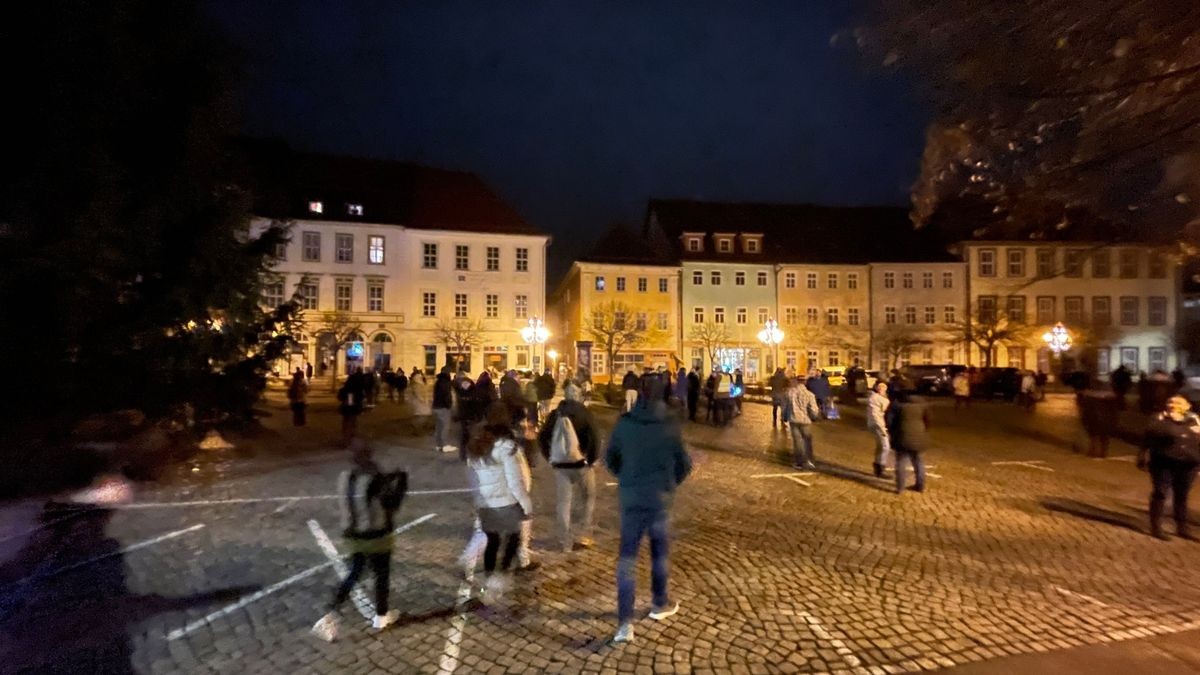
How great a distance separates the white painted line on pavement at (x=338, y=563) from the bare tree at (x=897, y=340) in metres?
48.5

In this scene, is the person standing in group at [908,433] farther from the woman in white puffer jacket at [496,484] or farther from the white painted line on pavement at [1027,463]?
the woman in white puffer jacket at [496,484]

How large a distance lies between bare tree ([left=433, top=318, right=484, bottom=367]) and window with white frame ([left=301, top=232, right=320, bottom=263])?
331 inches

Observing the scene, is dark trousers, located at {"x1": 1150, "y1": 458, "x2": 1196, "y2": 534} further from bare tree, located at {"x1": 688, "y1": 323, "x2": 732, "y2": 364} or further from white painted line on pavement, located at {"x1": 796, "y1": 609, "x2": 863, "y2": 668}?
bare tree, located at {"x1": 688, "y1": 323, "x2": 732, "y2": 364}

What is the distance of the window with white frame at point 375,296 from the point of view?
48.2 meters

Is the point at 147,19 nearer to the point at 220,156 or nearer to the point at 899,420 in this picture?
the point at 220,156

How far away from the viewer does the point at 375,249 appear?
48.5 m

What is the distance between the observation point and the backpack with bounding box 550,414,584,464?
296 inches

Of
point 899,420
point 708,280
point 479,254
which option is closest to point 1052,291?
point 708,280

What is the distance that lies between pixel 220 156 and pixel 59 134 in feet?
8.12

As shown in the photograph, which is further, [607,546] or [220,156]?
[220,156]

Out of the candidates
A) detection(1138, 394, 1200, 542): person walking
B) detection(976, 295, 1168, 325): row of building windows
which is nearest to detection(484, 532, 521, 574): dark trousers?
detection(1138, 394, 1200, 542): person walking

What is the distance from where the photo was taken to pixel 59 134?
8.08m

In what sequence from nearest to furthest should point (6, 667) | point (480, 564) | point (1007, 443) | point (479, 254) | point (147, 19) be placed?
point (6, 667) → point (480, 564) → point (147, 19) → point (1007, 443) → point (479, 254)

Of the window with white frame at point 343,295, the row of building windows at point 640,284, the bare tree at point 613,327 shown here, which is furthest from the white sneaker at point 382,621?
the row of building windows at point 640,284
